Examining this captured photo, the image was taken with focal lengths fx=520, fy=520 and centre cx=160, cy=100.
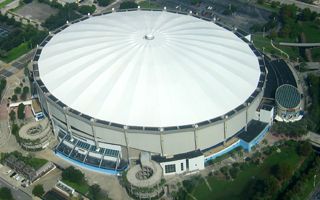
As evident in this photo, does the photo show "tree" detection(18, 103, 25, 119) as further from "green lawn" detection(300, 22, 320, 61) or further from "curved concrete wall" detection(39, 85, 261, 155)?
"green lawn" detection(300, 22, 320, 61)

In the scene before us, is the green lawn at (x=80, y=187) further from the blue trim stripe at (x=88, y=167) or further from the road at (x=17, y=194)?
the road at (x=17, y=194)

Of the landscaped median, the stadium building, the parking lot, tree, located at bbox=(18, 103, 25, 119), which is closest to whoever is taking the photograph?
the landscaped median

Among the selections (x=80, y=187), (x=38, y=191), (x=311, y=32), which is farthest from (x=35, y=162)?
(x=311, y=32)

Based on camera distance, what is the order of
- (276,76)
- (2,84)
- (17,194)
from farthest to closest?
(2,84), (276,76), (17,194)

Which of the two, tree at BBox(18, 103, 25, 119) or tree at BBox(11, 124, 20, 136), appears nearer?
tree at BBox(11, 124, 20, 136)

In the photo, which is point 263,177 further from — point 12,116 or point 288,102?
point 12,116

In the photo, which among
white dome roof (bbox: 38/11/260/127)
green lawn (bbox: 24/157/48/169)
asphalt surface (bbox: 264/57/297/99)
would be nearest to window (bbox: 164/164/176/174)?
white dome roof (bbox: 38/11/260/127)

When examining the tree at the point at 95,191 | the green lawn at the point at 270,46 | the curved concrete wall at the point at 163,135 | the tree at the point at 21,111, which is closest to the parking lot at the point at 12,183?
the tree at the point at 95,191
